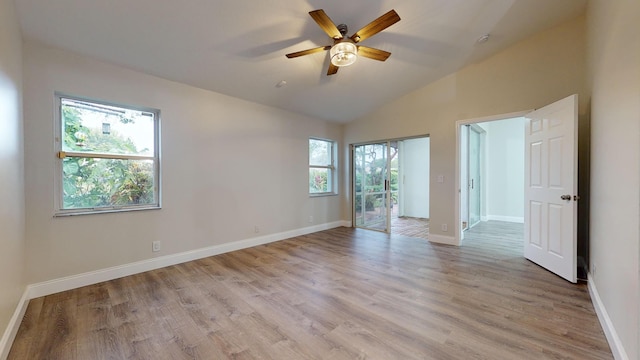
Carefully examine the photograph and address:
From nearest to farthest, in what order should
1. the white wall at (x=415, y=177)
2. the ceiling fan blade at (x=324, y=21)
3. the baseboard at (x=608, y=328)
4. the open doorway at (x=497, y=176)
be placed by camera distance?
the baseboard at (x=608, y=328) < the ceiling fan blade at (x=324, y=21) < the open doorway at (x=497, y=176) < the white wall at (x=415, y=177)

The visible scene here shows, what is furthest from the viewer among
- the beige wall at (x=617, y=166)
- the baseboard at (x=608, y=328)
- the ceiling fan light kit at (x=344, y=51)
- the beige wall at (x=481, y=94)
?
the beige wall at (x=481, y=94)

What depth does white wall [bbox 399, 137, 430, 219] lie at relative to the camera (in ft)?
22.7

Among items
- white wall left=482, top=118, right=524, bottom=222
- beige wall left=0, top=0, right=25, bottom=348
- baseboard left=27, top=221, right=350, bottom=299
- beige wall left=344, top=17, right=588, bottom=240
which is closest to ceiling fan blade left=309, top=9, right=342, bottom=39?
beige wall left=0, top=0, right=25, bottom=348

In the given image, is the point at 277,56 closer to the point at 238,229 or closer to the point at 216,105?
the point at 216,105

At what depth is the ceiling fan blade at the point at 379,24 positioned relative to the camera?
2.00 m

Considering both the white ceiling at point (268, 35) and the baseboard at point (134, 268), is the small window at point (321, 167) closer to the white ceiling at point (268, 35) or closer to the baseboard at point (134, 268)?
the baseboard at point (134, 268)

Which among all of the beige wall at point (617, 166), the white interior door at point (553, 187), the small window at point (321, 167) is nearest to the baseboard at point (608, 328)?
the beige wall at point (617, 166)

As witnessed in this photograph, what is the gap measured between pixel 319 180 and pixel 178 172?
290 centimetres

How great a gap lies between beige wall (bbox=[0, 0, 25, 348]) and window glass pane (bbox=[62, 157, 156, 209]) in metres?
0.41

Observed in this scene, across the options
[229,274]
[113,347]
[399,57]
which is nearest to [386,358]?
[113,347]

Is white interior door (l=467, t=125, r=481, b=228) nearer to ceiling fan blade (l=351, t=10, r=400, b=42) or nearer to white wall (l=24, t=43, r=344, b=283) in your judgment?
white wall (l=24, t=43, r=344, b=283)

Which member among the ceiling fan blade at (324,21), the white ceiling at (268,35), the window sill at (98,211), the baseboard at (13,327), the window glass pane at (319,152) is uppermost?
the white ceiling at (268,35)

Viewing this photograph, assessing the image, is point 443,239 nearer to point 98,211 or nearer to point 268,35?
point 268,35

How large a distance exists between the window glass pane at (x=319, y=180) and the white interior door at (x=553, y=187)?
11.6 ft
